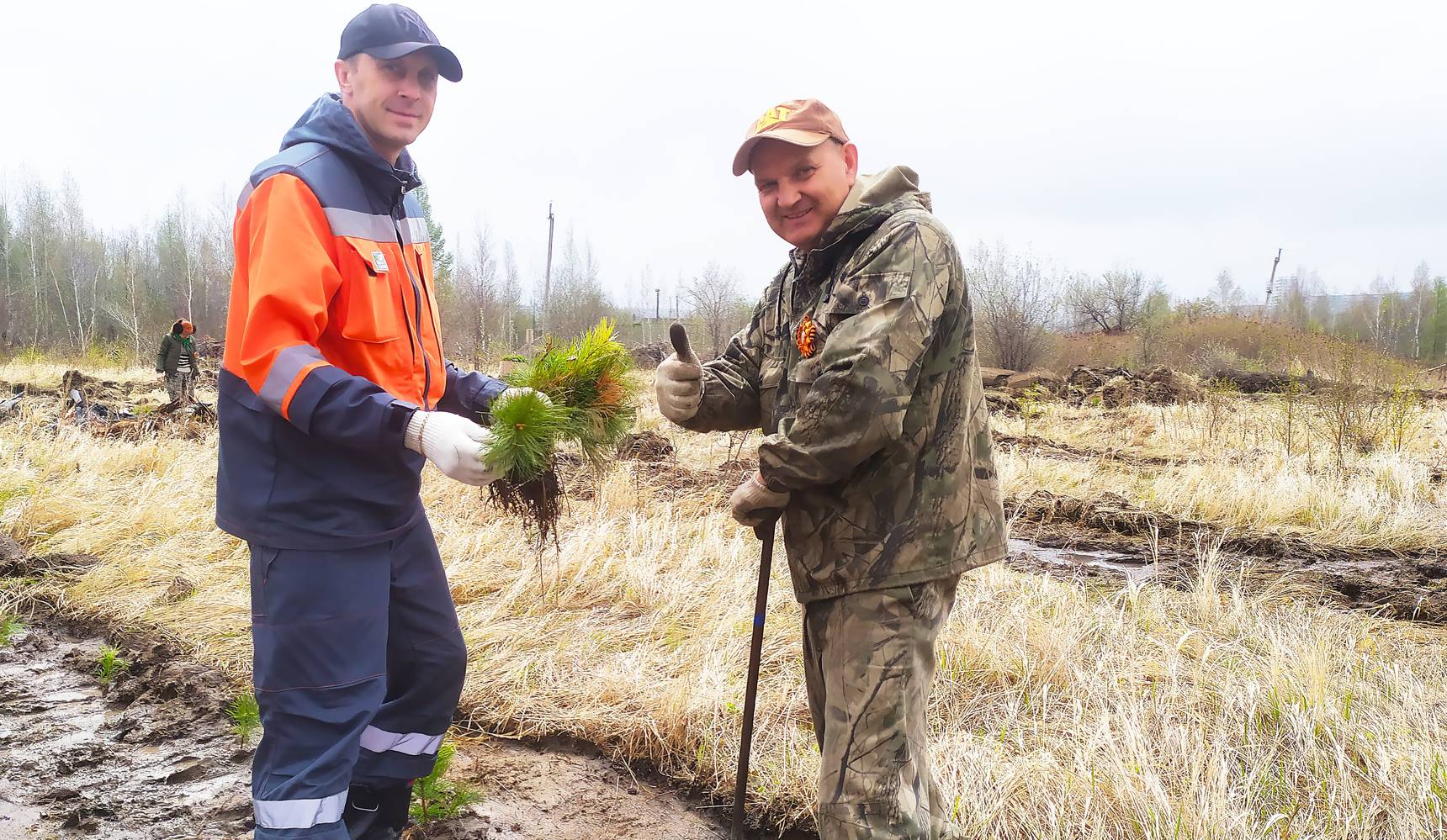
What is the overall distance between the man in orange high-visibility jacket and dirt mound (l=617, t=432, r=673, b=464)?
6469 millimetres

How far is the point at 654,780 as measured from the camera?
3.26m

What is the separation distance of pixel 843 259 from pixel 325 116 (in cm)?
129

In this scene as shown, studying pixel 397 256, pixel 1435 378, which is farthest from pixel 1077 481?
pixel 1435 378

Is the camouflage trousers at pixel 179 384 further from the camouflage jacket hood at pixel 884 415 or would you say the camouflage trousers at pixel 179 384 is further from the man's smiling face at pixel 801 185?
the camouflage jacket hood at pixel 884 415

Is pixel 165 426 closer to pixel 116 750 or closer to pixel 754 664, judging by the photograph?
pixel 116 750

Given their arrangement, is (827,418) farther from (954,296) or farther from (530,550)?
(530,550)

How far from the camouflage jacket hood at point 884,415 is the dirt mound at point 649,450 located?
6527mm

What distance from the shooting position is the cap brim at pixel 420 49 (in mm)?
2064

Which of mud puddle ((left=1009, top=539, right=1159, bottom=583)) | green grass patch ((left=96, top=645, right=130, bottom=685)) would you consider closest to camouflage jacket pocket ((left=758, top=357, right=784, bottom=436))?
→ green grass patch ((left=96, top=645, right=130, bottom=685))

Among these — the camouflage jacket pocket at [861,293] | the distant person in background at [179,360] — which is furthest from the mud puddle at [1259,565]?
the distant person in background at [179,360]

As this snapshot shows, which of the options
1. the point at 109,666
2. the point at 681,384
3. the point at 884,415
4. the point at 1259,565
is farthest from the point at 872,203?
the point at 1259,565

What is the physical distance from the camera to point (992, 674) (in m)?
3.66

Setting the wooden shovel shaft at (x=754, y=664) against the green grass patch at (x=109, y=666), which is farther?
the green grass patch at (x=109, y=666)

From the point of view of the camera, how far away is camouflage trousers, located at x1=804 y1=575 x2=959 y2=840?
202cm
